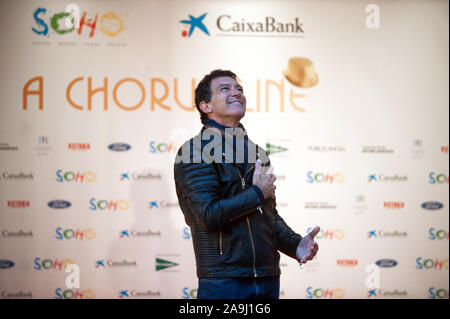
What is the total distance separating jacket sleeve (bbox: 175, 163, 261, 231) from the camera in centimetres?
186

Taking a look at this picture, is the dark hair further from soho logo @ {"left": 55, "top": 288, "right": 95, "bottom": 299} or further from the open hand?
soho logo @ {"left": 55, "top": 288, "right": 95, "bottom": 299}

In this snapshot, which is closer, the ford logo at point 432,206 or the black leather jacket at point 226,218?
the black leather jacket at point 226,218

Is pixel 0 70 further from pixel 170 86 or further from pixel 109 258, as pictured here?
pixel 109 258

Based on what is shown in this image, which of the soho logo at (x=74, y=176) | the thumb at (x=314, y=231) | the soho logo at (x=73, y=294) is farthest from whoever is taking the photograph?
the soho logo at (x=74, y=176)

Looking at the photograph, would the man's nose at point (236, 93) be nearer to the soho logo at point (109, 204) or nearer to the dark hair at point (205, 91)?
the dark hair at point (205, 91)

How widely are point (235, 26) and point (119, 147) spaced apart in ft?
5.20

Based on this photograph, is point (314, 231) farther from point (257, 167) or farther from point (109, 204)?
point (109, 204)

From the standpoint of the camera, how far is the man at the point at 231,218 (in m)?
1.90

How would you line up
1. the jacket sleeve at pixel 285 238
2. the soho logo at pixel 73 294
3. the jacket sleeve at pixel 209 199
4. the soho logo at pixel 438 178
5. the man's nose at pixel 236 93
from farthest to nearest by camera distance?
the soho logo at pixel 438 178, the soho logo at pixel 73 294, the man's nose at pixel 236 93, the jacket sleeve at pixel 285 238, the jacket sleeve at pixel 209 199

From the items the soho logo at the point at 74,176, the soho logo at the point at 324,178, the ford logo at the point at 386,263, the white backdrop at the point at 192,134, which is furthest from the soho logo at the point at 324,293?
the soho logo at the point at 74,176

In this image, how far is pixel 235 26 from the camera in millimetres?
4730

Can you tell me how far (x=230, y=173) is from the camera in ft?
6.58

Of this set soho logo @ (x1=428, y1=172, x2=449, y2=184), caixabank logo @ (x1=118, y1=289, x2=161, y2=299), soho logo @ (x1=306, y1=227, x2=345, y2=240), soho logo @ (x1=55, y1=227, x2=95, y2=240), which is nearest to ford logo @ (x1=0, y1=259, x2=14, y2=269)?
soho logo @ (x1=55, y1=227, x2=95, y2=240)

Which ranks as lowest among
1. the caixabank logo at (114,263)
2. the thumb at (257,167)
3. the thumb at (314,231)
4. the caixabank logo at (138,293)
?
the caixabank logo at (138,293)
